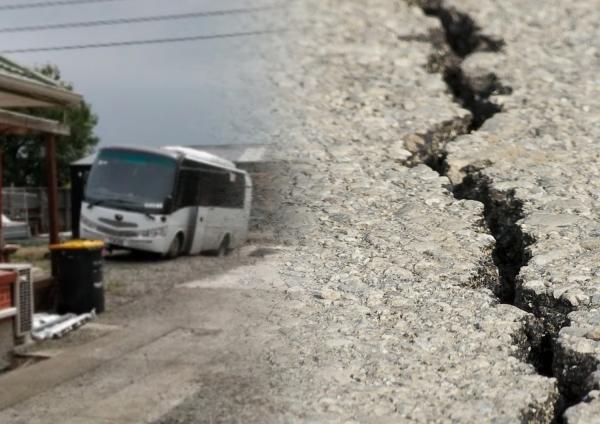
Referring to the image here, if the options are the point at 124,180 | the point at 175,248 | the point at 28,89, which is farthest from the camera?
the point at 28,89

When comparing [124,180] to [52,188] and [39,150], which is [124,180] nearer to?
[52,188]

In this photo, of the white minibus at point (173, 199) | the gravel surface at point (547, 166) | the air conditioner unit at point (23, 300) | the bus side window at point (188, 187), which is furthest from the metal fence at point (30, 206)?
the bus side window at point (188, 187)

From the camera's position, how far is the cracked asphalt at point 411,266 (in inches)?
59.7

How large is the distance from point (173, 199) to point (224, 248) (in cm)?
131

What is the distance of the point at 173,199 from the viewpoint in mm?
2873

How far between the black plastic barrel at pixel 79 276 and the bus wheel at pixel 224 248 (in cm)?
653

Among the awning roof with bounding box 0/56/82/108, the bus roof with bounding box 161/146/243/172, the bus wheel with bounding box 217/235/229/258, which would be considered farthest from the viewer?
the awning roof with bounding box 0/56/82/108

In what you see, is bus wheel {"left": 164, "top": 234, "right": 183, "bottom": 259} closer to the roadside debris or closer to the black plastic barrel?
the roadside debris

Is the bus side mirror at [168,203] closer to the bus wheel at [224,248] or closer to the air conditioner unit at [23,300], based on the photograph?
the bus wheel at [224,248]

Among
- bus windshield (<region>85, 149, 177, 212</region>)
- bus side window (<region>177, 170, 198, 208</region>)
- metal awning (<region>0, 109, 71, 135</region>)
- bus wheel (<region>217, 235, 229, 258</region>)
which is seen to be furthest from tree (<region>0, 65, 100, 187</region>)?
bus wheel (<region>217, 235, 229, 258</region>)

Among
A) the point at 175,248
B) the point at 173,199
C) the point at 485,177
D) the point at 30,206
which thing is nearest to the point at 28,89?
the point at 173,199

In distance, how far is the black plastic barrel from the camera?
8.01m

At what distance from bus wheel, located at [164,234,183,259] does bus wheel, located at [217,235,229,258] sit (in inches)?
23.7

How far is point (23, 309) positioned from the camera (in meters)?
6.70
